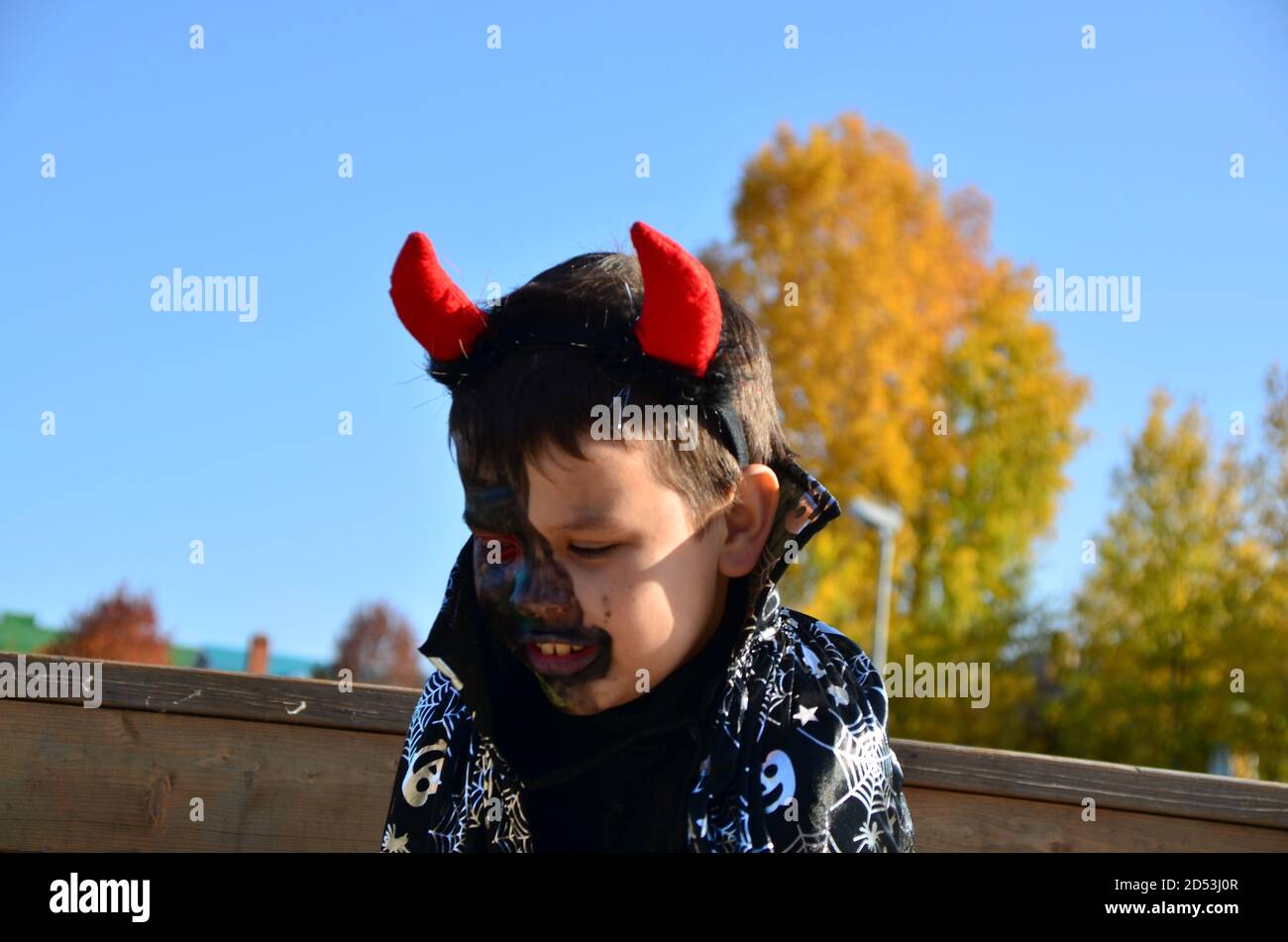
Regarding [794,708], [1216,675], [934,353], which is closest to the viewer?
[794,708]

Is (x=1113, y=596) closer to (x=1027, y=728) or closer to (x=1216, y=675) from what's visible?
(x=1216, y=675)

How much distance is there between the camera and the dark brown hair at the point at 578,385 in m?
2.09

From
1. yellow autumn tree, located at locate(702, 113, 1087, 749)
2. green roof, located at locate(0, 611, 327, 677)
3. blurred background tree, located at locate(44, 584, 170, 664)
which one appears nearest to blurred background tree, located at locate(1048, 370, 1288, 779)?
yellow autumn tree, located at locate(702, 113, 1087, 749)

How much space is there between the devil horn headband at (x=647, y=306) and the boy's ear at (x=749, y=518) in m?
0.25

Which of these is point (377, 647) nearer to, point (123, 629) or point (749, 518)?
point (123, 629)

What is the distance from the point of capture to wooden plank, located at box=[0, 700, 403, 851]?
279cm

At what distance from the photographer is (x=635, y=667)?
2.12 metres

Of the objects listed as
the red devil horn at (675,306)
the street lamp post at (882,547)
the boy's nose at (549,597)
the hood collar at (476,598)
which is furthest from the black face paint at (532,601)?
the street lamp post at (882,547)

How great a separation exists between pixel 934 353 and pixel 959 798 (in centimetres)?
1925

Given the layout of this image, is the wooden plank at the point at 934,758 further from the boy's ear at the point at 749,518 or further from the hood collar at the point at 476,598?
the boy's ear at the point at 749,518

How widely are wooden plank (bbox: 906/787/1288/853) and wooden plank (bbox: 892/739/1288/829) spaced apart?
0.03 m

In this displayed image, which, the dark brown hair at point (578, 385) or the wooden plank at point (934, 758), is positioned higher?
the dark brown hair at point (578, 385)

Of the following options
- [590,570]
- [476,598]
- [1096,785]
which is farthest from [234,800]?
[1096,785]
